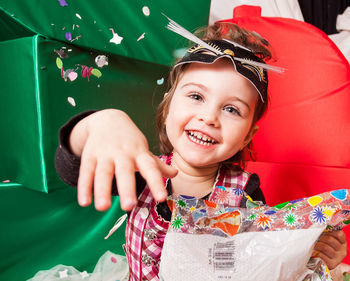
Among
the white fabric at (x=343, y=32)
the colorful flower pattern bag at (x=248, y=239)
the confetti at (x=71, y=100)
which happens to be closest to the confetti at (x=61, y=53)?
the confetti at (x=71, y=100)

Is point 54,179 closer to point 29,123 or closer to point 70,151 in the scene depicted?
point 29,123

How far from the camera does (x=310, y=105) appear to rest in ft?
3.50

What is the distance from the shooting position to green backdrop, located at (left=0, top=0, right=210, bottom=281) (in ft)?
2.70

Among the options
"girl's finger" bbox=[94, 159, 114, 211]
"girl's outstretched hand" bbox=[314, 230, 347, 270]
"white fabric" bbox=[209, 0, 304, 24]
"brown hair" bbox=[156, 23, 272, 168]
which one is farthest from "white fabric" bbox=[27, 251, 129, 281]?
"white fabric" bbox=[209, 0, 304, 24]

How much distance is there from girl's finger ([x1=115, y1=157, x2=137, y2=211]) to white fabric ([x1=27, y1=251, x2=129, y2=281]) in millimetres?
702

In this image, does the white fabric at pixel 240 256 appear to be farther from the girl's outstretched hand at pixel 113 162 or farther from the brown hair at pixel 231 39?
the brown hair at pixel 231 39

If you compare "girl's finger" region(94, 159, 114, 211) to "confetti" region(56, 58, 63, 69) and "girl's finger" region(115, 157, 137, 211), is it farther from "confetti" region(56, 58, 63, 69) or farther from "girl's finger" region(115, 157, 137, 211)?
"confetti" region(56, 58, 63, 69)

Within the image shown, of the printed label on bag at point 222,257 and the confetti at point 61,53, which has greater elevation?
the confetti at point 61,53

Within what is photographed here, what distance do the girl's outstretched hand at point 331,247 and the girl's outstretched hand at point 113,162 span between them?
0.38 meters

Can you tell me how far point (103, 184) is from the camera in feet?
1.15

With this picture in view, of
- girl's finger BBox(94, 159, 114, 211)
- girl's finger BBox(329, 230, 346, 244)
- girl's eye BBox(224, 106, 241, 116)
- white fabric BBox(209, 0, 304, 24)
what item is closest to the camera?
girl's finger BBox(94, 159, 114, 211)

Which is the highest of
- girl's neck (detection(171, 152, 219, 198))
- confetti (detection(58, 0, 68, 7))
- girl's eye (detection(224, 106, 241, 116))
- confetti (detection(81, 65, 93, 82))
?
confetti (detection(58, 0, 68, 7))

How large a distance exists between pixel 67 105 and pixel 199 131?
1.29 feet

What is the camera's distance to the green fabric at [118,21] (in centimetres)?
81
